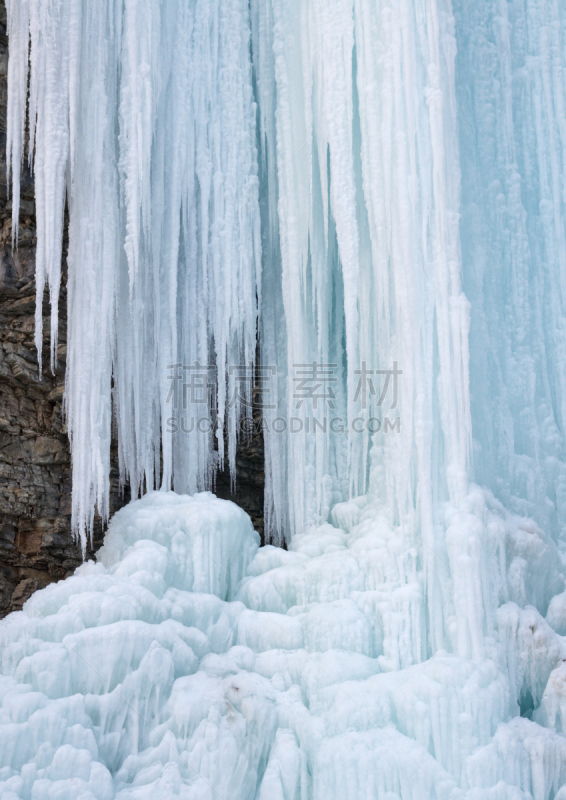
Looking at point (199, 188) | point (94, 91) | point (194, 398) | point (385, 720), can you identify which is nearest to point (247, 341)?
point (194, 398)

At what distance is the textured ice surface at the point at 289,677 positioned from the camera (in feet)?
12.4

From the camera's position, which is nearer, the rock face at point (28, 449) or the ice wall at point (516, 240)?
the ice wall at point (516, 240)

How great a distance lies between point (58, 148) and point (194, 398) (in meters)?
2.06

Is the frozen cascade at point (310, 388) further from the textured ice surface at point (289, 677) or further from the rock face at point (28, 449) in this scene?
the rock face at point (28, 449)

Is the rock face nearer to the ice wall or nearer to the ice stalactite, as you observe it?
the ice stalactite

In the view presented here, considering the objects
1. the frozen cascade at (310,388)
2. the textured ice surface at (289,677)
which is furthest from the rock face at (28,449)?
the textured ice surface at (289,677)

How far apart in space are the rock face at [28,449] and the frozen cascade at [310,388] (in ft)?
4.67

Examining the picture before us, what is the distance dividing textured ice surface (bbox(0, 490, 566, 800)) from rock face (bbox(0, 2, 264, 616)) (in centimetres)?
247

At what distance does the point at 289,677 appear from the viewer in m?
4.36

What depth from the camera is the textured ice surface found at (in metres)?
3.79

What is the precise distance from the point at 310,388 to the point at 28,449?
293cm

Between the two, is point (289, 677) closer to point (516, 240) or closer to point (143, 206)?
point (143, 206)

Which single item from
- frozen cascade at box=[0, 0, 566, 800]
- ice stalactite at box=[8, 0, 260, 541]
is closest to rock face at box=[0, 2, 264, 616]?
ice stalactite at box=[8, 0, 260, 541]

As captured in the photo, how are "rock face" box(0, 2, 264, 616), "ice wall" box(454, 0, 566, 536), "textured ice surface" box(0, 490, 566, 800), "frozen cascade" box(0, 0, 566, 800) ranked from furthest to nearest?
"rock face" box(0, 2, 264, 616) < "ice wall" box(454, 0, 566, 536) < "frozen cascade" box(0, 0, 566, 800) < "textured ice surface" box(0, 490, 566, 800)
